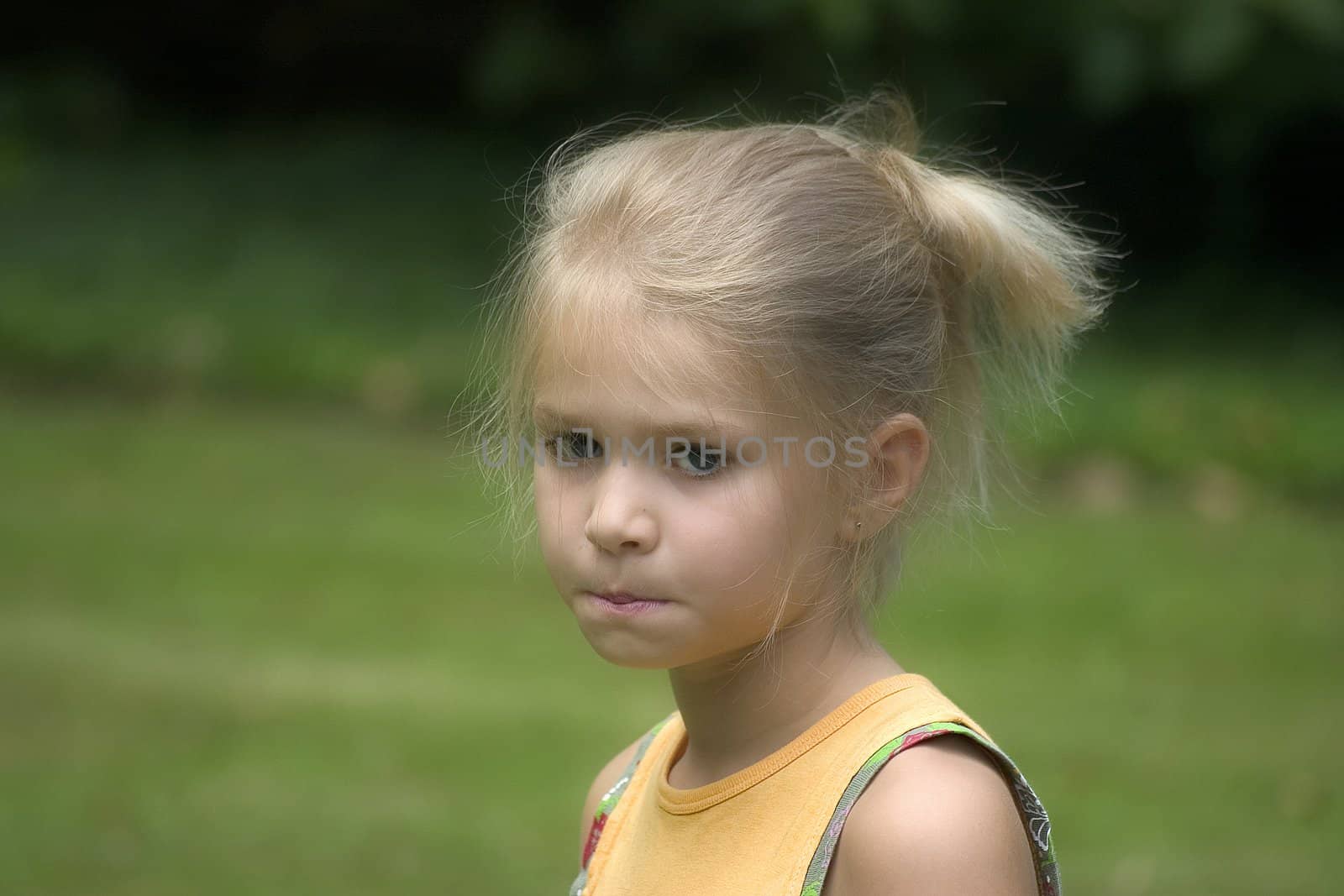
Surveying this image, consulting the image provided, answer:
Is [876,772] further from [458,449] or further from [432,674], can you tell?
[458,449]

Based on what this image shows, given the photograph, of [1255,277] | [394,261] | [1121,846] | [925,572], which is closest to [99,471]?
[394,261]

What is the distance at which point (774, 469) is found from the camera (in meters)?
1.52

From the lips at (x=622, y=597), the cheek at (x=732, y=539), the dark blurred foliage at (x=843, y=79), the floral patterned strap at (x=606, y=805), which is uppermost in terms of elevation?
the dark blurred foliage at (x=843, y=79)

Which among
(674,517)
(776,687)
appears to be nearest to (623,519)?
(674,517)

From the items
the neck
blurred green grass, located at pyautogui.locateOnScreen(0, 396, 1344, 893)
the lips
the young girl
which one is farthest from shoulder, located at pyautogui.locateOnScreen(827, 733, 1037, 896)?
blurred green grass, located at pyautogui.locateOnScreen(0, 396, 1344, 893)

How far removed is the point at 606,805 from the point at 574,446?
1.57 feet

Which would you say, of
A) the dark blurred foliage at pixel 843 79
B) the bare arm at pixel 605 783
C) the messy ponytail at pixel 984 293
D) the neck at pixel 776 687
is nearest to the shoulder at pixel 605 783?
the bare arm at pixel 605 783

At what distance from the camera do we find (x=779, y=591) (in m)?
1.54

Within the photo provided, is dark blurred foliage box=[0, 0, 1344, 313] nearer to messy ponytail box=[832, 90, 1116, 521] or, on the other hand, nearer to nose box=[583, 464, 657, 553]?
messy ponytail box=[832, 90, 1116, 521]

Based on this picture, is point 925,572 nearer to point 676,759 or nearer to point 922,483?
point 922,483

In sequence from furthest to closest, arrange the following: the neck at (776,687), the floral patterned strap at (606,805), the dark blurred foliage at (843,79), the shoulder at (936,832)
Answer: the dark blurred foliage at (843,79) → the floral patterned strap at (606,805) → the neck at (776,687) → the shoulder at (936,832)

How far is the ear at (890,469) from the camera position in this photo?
5.26 feet

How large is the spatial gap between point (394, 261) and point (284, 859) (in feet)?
15.0

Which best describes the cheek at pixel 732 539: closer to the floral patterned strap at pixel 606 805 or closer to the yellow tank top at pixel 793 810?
the yellow tank top at pixel 793 810
